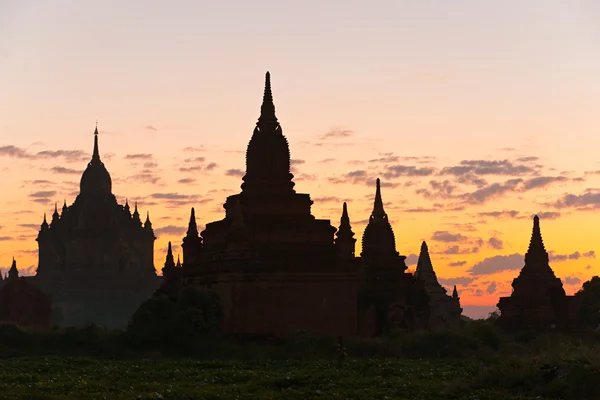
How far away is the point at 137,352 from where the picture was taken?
143 ft

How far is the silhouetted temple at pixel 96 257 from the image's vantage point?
114 metres

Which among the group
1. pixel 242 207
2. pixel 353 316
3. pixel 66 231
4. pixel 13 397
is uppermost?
pixel 66 231

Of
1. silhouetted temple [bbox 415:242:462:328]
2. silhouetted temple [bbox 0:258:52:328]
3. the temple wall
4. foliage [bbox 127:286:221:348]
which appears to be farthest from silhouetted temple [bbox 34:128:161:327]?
foliage [bbox 127:286:221:348]

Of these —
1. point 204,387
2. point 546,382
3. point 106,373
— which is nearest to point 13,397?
point 204,387

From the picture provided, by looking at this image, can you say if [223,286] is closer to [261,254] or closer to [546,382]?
[261,254]

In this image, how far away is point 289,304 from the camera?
50125 mm

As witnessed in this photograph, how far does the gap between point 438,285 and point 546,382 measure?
181 feet

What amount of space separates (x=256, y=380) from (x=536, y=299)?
110 ft

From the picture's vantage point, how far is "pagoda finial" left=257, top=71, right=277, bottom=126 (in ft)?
185

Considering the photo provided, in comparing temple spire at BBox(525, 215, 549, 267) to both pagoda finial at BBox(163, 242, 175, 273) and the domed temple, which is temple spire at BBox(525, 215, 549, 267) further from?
pagoda finial at BBox(163, 242, 175, 273)

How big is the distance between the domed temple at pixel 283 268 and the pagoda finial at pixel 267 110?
0.15ft

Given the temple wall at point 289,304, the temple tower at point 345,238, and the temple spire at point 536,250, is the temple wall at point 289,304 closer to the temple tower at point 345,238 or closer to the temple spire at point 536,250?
the temple tower at point 345,238

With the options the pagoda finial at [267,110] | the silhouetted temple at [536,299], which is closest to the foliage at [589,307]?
the silhouetted temple at [536,299]

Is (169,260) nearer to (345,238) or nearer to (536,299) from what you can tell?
(345,238)
